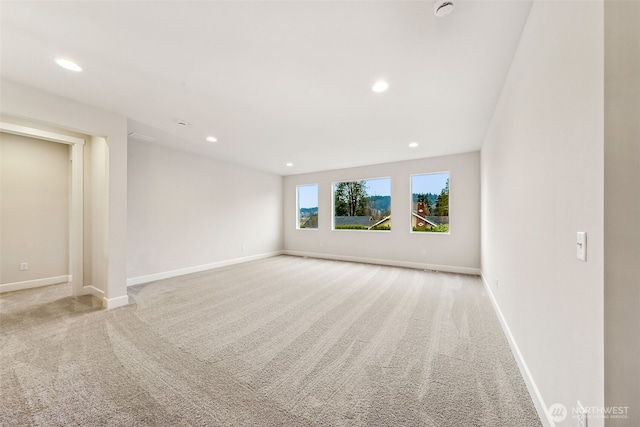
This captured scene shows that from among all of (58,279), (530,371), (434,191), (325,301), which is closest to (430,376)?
(530,371)

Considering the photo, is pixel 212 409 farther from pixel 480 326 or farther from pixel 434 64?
pixel 434 64

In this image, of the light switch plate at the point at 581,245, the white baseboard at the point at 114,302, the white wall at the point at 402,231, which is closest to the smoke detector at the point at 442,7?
the light switch plate at the point at 581,245

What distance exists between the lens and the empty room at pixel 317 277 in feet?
2.99

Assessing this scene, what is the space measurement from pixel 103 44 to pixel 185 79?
1.95 ft

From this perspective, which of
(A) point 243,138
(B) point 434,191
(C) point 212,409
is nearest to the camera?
(C) point 212,409

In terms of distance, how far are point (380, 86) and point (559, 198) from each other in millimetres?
1817

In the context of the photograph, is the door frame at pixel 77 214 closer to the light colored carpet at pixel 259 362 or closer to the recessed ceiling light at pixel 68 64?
the light colored carpet at pixel 259 362

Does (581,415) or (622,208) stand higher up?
(622,208)

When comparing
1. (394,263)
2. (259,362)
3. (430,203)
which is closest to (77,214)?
(259,362)

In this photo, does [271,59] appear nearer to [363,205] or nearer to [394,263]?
[363,205]

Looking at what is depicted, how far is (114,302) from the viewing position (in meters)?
3.02

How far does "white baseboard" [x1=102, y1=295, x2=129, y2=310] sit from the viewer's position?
9.82ft

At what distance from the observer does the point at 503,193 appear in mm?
2400

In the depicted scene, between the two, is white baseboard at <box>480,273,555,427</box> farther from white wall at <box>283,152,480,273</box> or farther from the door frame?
the door frame
